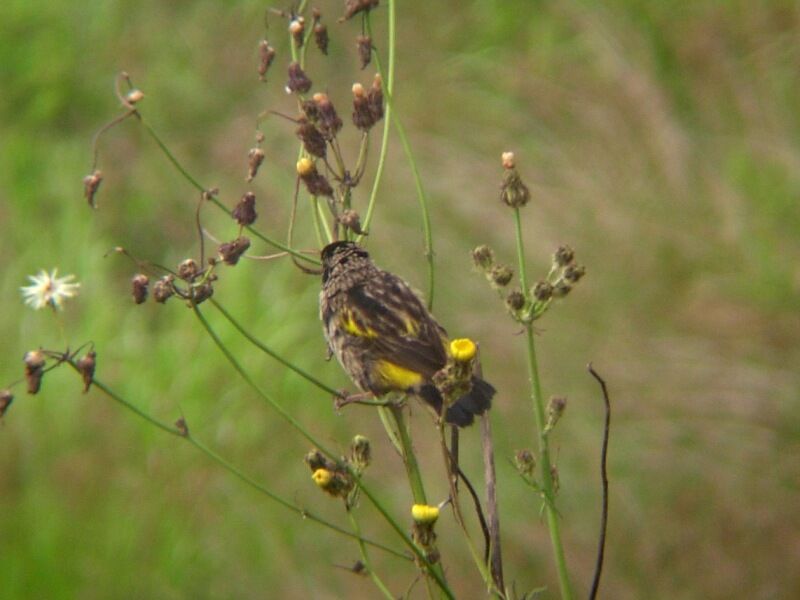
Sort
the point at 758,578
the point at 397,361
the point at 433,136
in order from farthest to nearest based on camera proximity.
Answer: the point at 433,136 < the point at 758,578 < the point at 397,361

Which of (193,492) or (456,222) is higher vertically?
(456,222)

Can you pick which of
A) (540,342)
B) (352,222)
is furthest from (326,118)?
(540,342)

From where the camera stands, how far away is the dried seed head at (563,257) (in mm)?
2949

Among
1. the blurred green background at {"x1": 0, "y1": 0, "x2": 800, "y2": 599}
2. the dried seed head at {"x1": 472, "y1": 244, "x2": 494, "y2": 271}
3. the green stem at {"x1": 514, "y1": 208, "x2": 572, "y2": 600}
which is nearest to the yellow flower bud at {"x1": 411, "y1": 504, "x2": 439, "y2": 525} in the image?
the green stem at {"x1": 514, "y1": 208, "x2": 572, "y2": 600}

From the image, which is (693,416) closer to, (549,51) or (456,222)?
(456,222)

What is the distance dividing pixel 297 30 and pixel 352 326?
0.74 metres

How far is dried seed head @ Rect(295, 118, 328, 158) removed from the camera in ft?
10.1

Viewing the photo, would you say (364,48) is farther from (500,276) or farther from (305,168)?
(500,276)

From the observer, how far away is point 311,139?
121 inches

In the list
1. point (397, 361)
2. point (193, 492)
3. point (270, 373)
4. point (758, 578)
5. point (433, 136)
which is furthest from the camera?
point (433, 136)

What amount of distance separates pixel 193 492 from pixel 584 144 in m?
2.58

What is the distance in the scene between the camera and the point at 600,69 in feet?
A: 26.2

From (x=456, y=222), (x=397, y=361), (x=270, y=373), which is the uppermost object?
(x=456, y=222)

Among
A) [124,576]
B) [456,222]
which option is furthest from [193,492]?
[456,222]
